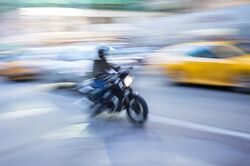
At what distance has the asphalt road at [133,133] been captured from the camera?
197 inches

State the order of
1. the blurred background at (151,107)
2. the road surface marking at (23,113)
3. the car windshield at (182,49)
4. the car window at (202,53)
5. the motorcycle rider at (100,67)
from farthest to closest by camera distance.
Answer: the car windshield at (182,49)
the car window at (202,53)
the road surface marking at (23,113)
the motorcycle rider at (100,67)
the blurred background at (151,107)

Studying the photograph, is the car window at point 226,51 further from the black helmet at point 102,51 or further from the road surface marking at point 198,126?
the black helmet at point 102,51

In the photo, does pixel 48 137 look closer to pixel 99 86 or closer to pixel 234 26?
pixel 99 86

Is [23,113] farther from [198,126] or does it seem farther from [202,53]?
[202,53]

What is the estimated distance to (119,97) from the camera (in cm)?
697

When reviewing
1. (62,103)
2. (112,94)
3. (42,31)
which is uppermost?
(112,94)

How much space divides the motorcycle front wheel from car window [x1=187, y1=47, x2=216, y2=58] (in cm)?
362

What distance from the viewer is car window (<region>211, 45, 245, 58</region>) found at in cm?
972

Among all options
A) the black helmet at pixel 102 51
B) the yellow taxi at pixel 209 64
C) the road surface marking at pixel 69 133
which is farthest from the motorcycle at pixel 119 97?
the yellow taxi at pixel 209 64

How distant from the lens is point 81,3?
4191 cm

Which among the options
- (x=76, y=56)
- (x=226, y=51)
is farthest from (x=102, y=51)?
(x=76, y=56)

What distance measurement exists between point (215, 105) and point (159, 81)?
4143mm

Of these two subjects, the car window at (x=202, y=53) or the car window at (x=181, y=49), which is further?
the car window at (x=181, y=49)

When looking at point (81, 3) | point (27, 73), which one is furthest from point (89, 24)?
point (27, 73)
